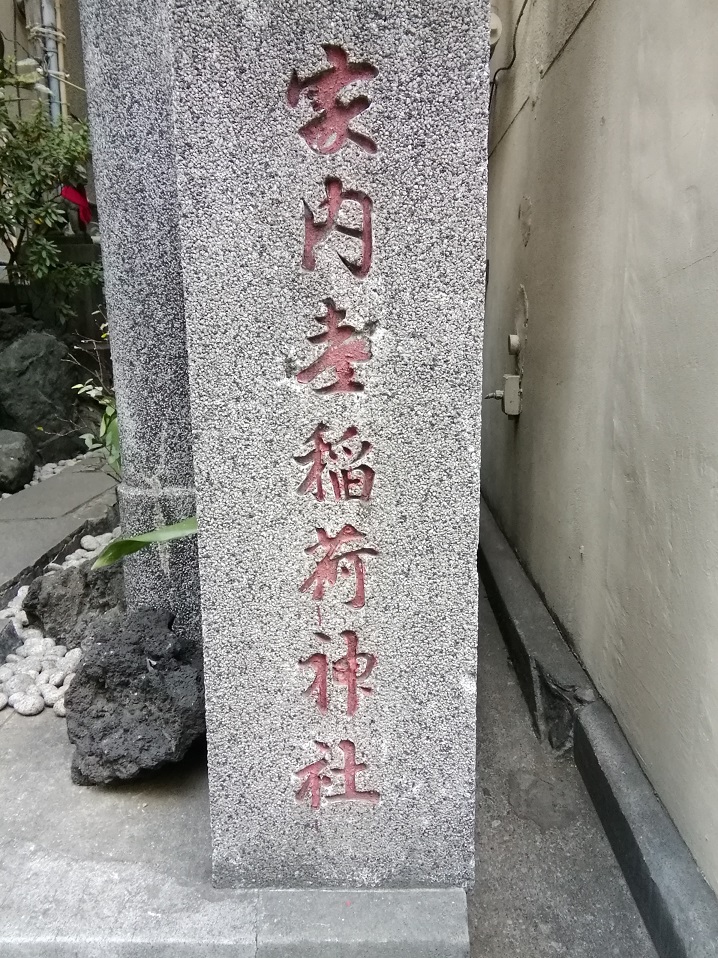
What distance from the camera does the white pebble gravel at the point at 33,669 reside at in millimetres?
2146

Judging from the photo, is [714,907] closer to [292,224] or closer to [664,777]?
[664,777]

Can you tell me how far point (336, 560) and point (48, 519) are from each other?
2.46 metres

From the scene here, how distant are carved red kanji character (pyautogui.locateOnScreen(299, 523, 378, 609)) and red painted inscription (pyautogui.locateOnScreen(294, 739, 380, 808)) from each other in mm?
355

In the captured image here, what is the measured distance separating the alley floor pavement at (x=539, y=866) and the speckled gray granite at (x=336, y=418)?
1.30 ft

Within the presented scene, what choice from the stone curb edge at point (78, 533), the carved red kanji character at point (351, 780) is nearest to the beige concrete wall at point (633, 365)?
the carved red kanji character at point (351, 780)

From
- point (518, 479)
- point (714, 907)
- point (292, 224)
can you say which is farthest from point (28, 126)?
point (714, 907)

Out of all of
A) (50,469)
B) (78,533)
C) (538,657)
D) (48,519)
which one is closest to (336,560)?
(538,657)

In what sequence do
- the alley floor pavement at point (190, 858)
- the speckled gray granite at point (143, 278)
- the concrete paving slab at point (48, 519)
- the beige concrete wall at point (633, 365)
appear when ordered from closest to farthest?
the alley floor pavement at point (190, 858) < the beige concrete wall at point (633, 365) < the speckled gray granite at point (143, 278) < the concrete paving slab at point (48, 519)

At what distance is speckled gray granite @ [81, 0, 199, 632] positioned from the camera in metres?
1.98

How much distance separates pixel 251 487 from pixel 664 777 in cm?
138

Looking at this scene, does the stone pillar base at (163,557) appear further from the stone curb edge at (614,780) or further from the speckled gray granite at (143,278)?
the stone curb edge at (614,780)

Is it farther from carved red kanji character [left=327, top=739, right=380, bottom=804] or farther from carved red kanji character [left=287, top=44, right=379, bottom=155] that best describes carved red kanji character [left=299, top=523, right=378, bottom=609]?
carved red kanji character [left=287, top=44, right=379, bottom=155]

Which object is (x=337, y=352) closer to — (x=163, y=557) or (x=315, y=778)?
(x=315, y=778)

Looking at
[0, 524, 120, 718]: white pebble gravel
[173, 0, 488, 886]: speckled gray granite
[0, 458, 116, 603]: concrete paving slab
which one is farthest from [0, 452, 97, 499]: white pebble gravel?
[173, 0, 488, 886]: speckled gray granite
